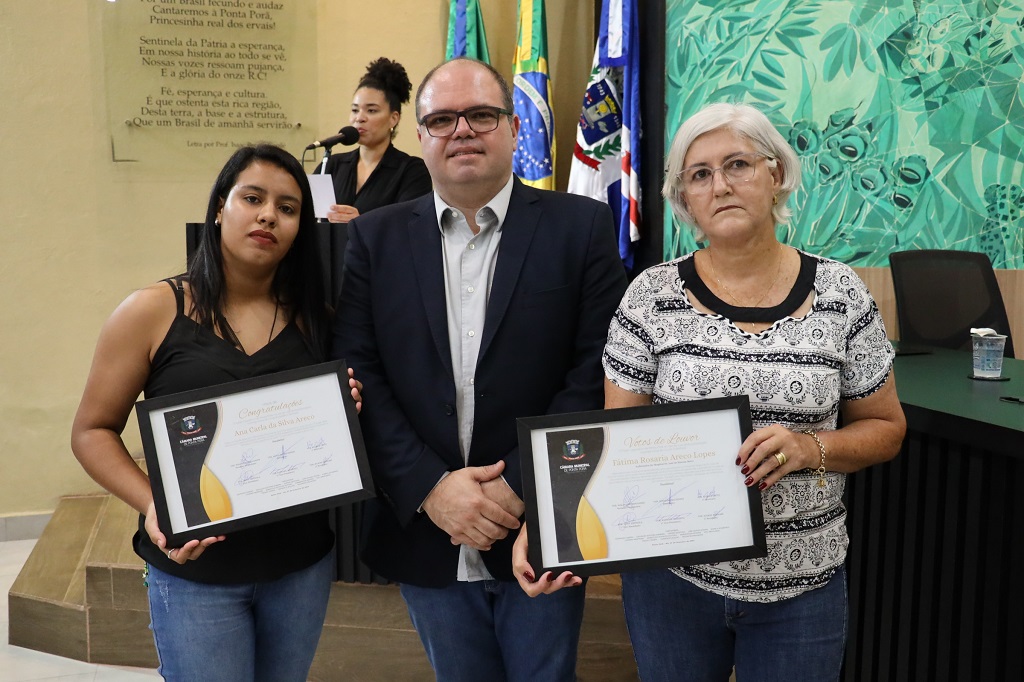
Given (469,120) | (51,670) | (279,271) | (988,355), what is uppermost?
(469,120)

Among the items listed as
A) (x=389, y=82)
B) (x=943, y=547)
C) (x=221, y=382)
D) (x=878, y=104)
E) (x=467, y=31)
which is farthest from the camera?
(x=467, y=31)

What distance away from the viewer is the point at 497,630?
163cm

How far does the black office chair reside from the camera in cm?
399

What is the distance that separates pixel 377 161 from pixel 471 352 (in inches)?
95.7

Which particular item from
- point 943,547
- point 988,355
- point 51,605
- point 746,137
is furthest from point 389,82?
point 943,547

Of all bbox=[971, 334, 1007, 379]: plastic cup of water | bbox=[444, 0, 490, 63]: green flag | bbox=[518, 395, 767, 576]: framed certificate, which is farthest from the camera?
bbox=[444, 0, 490, 63]: green flag

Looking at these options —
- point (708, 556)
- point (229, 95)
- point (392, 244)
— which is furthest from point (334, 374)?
point (229, 95)

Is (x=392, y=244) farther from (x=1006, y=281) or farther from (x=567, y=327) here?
(x=1006, y=281)

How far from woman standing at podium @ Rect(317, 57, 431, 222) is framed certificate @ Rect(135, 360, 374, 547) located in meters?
2.27
